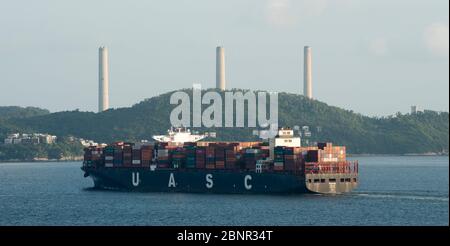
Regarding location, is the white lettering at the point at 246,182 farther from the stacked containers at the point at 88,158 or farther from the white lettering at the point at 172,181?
the stacked containers at the point at 88,158

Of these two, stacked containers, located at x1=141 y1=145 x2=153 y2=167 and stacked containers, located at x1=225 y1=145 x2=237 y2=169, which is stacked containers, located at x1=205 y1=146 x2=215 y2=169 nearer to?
stacked containers, located at x1=225 y1=145 x2=237 y2=169

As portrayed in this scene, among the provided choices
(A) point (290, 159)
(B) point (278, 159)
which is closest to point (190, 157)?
(B) point (278, 159)

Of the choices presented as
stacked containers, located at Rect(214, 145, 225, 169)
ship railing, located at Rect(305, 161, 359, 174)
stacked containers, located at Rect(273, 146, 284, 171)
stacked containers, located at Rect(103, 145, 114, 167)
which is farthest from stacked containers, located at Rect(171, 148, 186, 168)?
ship railing, located at Rect(305, 161, 359, 174)

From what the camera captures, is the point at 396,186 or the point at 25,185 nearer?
the point at 396,186

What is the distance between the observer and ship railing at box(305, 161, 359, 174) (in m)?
101

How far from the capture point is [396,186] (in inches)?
4815

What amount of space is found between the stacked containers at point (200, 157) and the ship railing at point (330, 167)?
12366 millimetres

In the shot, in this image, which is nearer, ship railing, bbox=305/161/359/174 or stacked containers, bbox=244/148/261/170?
ship railing, bbox=305/161/359/174

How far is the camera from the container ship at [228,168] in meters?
102

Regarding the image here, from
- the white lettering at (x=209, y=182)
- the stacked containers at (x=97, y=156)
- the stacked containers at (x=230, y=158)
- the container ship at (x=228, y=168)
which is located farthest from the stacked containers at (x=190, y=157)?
the stacked containers at (x=97, y=156)
